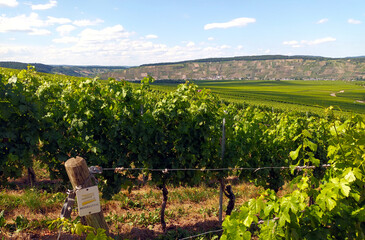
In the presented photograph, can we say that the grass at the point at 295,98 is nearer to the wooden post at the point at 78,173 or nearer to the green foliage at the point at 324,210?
the green foliage at the point at 324,210

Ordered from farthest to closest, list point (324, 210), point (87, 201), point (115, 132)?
point (115, 132), point (87, 201), point (324, 210)

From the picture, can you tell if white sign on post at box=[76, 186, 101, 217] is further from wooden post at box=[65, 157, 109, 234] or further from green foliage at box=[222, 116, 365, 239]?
green foliage at box=[222, 116, 365, 239]

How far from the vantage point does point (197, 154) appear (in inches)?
209

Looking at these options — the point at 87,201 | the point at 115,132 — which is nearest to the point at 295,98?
the point at 115,132

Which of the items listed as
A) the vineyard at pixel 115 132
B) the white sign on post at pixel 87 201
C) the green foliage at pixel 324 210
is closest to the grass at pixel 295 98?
the vineyard at pixel 115 132

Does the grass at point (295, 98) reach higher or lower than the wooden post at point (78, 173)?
lower

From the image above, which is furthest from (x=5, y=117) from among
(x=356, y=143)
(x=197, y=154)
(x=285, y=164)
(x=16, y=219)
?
(x=285, y=164)

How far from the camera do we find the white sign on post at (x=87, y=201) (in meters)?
2.16

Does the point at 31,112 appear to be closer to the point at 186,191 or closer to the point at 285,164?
the point at 186,191

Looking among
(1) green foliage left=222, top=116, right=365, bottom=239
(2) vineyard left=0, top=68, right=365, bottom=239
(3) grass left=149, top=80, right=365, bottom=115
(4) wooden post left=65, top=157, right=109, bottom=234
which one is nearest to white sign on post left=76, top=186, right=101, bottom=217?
(4) wooden post left=65, top=157, right=109, bottom=234

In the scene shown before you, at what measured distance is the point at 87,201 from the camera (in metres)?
2.21

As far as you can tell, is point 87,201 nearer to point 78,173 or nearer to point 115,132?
point 78,173

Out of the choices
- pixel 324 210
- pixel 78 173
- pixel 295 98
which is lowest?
pixel 295 98

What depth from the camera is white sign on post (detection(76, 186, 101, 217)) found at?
2.16m
